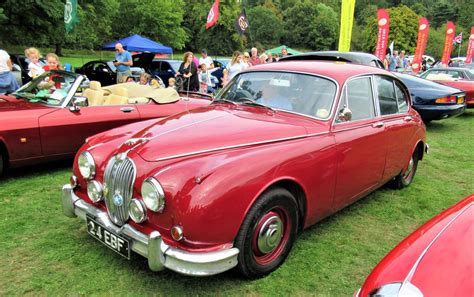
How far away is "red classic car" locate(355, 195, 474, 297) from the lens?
1765 millimetres

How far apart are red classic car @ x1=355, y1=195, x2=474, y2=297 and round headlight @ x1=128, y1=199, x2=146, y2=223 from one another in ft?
4.92

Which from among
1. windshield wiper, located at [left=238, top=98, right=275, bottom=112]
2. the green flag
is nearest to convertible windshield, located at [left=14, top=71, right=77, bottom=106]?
windshield wiper, located at [left=238, top=98, right=275, bottom=112]

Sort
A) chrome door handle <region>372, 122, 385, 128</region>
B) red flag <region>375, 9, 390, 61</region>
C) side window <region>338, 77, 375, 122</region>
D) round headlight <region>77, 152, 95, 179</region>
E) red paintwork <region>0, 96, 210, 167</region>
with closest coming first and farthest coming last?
round headlight <region>77, 152, 95, 179</region>, side window <region>338, 77, 375, 122</region>, chrome door handle <region>372, 122, 385, 128</region>, red paintwork <region>0, 96, 210, 167</region>, red flag <region>375, 9, 390, 61</region>

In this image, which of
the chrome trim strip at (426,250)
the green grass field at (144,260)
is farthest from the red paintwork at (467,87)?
the chrome trim strip at (426,250)

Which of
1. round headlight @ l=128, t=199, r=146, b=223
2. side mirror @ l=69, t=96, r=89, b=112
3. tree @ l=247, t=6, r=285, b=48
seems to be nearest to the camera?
round headlight @ l=128, t=199, r=146, b=223

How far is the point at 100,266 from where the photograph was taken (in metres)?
3.17

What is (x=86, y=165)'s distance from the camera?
3.27 m

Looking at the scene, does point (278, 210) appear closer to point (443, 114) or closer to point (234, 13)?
point (443, 114)

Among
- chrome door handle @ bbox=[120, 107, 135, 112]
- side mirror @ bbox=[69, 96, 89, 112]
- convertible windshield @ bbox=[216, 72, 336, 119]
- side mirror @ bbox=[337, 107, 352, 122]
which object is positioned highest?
convertible windshield @ bbox=[216, 72, 336, 119]

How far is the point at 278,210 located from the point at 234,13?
64.7 m

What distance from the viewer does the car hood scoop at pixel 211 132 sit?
9.56 ft

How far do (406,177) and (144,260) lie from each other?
3870 millimetres

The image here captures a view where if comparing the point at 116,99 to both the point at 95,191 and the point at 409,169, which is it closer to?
the point at 95,191

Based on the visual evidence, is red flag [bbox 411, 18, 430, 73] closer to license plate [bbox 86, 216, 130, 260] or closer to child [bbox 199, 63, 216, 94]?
child [bbox 199, 63, 216, 94]
